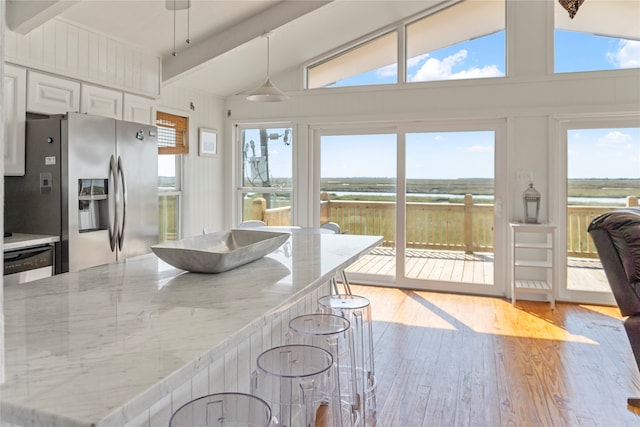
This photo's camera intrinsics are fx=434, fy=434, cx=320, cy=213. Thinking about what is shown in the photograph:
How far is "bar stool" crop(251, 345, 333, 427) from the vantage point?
1.46m

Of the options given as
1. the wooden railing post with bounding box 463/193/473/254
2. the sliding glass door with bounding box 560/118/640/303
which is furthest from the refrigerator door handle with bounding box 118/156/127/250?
the sliding glass door with bounding box 560/118/640/303

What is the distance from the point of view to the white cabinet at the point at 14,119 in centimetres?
291

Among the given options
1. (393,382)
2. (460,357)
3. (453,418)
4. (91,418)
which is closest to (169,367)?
(91,418)

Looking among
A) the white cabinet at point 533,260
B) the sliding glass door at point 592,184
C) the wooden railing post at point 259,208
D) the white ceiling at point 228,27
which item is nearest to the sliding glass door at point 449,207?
the white cabinet at point 533,260

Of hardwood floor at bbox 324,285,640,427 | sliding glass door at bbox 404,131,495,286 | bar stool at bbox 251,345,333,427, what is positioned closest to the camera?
bar stool at bbox 251,345,333,427

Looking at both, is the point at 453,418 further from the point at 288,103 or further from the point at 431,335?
the point at 288,103

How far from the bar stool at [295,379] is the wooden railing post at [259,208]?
389 cm

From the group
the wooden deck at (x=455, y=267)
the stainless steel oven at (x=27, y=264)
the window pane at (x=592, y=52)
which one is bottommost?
the wooden deck at (x=455, y=267)

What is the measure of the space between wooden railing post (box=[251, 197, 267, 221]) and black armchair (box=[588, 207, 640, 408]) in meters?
3.86

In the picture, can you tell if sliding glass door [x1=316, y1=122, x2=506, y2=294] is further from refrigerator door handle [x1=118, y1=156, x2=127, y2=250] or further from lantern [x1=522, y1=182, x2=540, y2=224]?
refrigerator door handle [x1=118, y1=156, x2=127, y2=250]

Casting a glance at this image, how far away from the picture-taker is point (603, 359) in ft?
10.1

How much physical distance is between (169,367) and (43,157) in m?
2.83

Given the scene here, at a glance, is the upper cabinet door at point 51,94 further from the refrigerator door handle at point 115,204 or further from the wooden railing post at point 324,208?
the wooden railing post at point 324,208

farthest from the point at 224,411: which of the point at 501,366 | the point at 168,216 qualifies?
the point at 168,216
